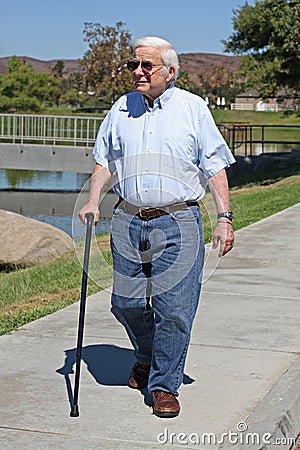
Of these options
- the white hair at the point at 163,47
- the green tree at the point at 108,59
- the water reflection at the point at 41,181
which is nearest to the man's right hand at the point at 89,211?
the white hair at the point at 163,47

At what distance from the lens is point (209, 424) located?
15.6ft

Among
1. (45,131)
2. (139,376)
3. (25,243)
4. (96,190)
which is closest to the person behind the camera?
(96,190)

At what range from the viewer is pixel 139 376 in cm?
536

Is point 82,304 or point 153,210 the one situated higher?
point 153,210

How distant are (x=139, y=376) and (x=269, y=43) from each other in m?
25.4

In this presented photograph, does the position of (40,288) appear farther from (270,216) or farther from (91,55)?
(91,55)

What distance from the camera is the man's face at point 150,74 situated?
478 cm

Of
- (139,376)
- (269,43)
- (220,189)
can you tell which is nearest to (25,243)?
(139,376)

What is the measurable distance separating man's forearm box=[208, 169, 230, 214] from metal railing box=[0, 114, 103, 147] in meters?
31.9

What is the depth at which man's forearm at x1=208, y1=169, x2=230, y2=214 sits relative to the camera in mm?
4922

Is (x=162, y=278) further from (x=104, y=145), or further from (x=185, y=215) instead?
(x=104, y=145)

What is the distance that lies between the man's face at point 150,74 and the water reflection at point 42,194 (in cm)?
1830

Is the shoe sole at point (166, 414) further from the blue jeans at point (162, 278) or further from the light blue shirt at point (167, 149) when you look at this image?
the light blue shirt at point (167, 149)

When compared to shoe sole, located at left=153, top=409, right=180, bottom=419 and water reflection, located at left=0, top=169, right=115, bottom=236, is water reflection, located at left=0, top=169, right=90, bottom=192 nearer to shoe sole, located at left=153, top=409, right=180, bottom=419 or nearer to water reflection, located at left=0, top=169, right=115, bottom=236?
water reflection, located at left=0, top=169, right=115, bottom=236
